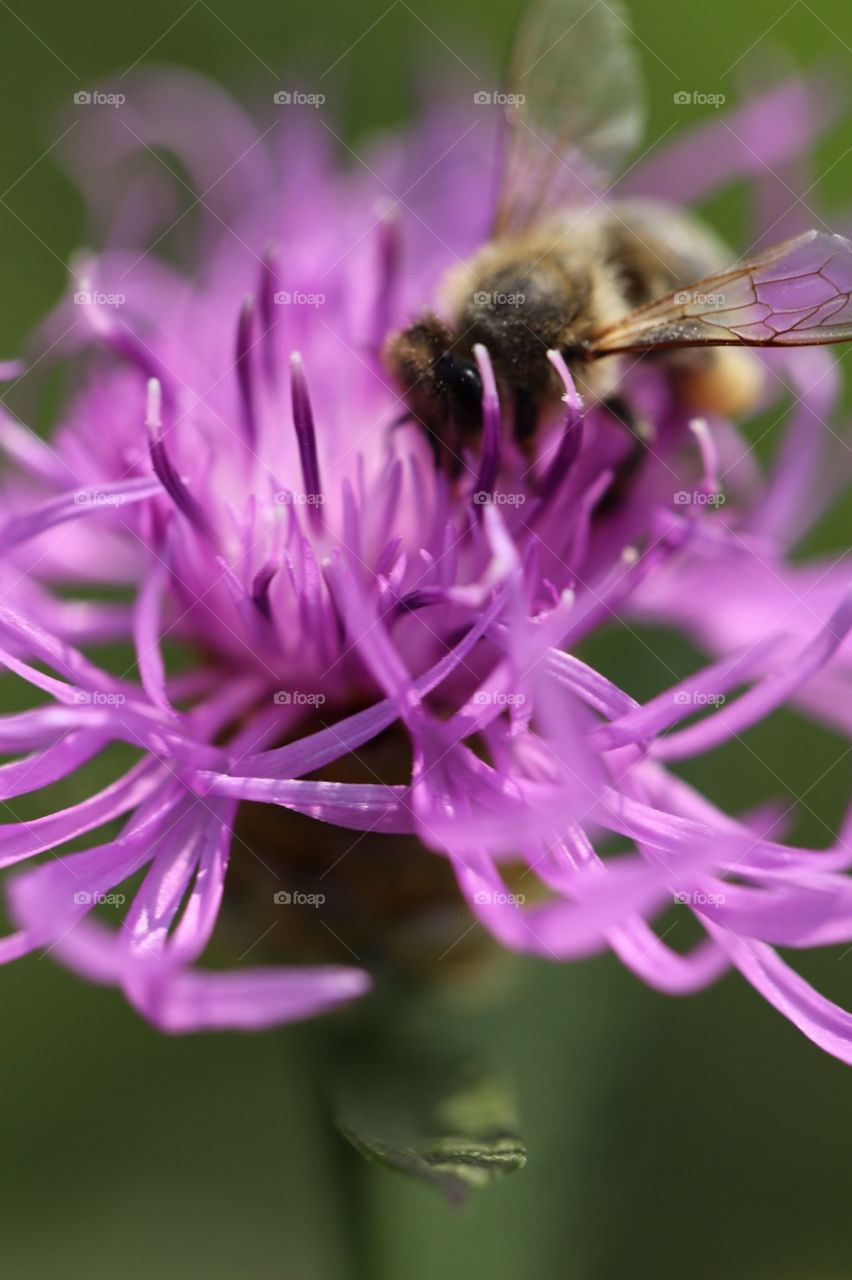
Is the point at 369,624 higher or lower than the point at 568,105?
lower

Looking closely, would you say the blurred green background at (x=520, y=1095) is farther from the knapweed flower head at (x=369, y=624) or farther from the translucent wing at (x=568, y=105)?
the translucent wing at (x=568, y=105)

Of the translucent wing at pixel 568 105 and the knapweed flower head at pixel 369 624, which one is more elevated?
the translucent wing at pixel 568 105

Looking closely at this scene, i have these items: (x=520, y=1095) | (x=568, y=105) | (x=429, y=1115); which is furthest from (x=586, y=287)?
(x=520, y=1095)

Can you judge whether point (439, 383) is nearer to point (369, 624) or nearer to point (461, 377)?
point (461, 377)

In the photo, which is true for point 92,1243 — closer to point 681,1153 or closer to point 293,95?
point 681,1153

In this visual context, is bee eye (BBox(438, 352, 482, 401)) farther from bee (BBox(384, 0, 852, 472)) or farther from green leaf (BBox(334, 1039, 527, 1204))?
green leaf (BBox(334, 1039, 527, 1204))

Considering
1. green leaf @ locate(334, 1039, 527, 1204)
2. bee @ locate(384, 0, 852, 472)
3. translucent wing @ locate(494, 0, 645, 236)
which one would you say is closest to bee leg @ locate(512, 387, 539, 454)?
bee @ locate(384, 0, 852, 472)

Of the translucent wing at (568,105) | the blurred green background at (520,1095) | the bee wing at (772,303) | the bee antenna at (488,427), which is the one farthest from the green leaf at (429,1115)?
the translucent wing at (568,105)
